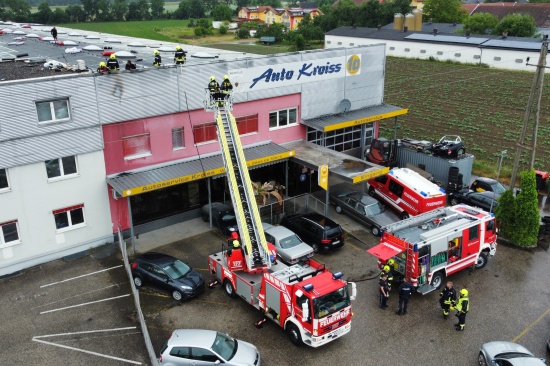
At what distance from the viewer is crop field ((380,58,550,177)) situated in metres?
36.6

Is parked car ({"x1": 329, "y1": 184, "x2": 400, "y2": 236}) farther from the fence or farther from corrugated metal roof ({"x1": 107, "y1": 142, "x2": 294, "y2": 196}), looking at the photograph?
the fence

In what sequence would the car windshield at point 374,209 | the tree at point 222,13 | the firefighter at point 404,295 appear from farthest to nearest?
the tree at point 222,13
the car windshield at point 374,209
the firefighter at point 404,295

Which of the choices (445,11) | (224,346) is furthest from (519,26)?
(224,346)

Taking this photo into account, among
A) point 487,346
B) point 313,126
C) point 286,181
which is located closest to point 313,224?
point 286,181

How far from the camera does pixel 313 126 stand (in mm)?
26984

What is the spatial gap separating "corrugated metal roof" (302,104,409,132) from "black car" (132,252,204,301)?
37.5 feet

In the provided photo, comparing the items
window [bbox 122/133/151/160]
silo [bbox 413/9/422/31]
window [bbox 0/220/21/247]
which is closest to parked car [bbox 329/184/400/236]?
window [bbox 122/133/151/160]

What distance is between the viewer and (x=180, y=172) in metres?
22.5

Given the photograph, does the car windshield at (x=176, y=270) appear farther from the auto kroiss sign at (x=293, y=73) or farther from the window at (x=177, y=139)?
the auto kroiss sign at (x=293, y=73)

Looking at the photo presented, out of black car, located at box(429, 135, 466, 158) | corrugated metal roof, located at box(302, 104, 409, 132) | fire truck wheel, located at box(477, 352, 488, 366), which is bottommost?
fire truck wheel, located at box(477, 352, 488, 366)

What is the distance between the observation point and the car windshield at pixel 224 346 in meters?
14.1

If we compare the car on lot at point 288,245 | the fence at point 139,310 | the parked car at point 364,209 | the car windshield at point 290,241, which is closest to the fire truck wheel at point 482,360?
the car on lot at point 288,245

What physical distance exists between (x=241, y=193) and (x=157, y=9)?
5270 inches

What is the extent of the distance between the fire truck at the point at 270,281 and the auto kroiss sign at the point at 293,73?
5114 millimetres
